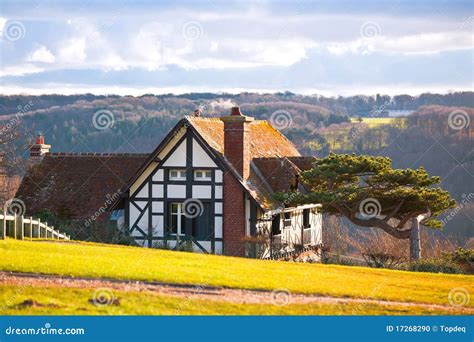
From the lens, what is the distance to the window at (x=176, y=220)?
123ft

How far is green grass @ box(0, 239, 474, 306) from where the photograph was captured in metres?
21.6

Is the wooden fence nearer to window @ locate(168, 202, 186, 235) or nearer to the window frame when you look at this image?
window @ locate(168, 202, 186, 235)

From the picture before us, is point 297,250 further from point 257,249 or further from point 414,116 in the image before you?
point 414,116

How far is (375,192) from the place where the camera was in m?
37.4

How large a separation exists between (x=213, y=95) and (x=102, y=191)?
268ft

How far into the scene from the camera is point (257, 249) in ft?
114

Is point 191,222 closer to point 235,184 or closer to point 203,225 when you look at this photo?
point 203,225

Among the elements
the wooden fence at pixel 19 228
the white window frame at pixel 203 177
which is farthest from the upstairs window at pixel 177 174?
the wooden fence at pixel 19 228

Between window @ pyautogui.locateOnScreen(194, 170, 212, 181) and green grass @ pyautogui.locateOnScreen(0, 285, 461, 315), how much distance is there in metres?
17.9

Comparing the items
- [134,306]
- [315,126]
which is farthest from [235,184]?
[315,126]

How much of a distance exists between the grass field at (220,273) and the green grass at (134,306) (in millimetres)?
55

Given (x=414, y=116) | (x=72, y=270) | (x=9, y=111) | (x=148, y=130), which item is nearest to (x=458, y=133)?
(x=414, y=116)

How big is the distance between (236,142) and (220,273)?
600 inches

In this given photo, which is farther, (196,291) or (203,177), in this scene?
(203,177)
